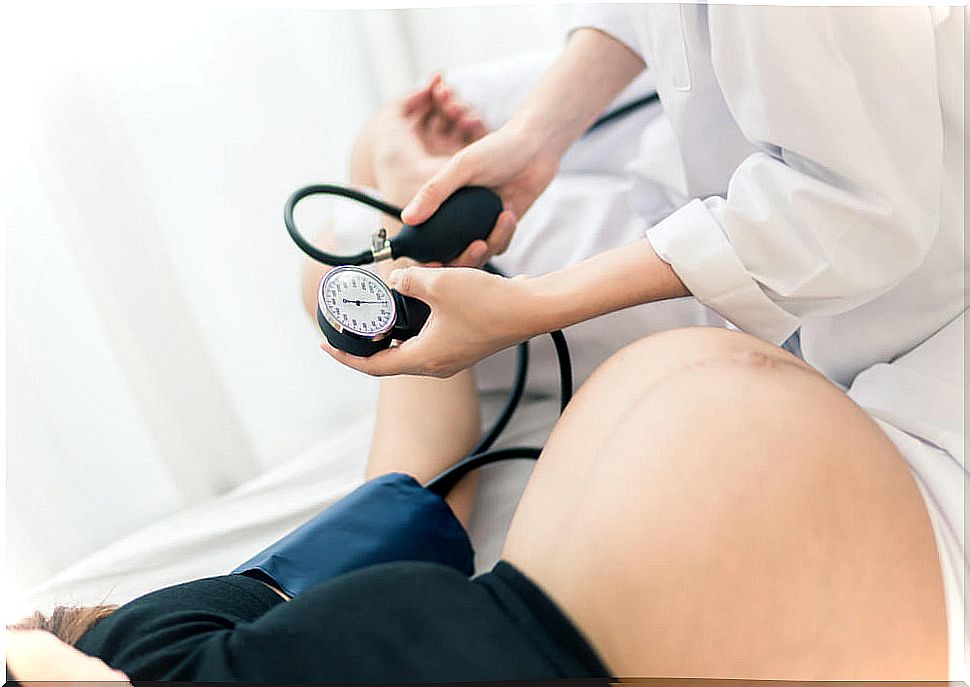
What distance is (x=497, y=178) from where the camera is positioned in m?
0.79

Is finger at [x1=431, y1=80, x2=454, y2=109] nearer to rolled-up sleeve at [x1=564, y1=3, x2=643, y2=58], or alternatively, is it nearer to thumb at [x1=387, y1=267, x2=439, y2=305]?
rolled-up sleeve at [x1=564, y1=3, x2=643, y2=58]

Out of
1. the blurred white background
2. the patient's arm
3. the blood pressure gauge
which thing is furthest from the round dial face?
the blurred white background

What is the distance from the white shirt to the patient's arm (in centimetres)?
27

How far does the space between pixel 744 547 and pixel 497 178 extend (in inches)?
15.5

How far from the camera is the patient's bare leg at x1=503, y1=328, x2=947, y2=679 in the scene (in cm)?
52

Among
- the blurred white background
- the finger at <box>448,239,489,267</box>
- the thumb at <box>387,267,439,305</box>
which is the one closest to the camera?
the thumb at <box>387,267,439,305</box>

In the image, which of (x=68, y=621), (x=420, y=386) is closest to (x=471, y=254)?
(x=420, y=386)

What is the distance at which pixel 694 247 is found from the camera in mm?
629

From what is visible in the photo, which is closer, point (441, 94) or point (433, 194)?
point (433, 194)

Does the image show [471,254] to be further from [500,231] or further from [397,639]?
[397,639]

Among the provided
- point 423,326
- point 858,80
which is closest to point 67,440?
point 423,326

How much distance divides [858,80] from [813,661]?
1.13 feet

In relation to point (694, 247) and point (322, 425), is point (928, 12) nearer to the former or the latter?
point (694, 247)

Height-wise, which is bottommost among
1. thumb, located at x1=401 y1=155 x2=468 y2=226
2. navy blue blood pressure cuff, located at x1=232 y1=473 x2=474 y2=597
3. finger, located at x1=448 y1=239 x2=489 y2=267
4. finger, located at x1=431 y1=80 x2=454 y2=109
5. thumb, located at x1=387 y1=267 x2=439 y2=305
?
navy blue blood pressure cuff, located at x1=232 y1=473 x2=474 y2=597
